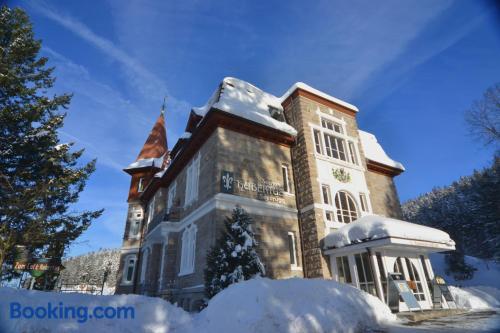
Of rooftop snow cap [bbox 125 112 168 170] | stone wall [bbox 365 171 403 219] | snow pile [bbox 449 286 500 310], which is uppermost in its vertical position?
rooftop snow cap [bbox 125 112 168 170]

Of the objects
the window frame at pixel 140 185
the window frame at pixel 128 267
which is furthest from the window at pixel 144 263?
the window frame at pixel 140 185

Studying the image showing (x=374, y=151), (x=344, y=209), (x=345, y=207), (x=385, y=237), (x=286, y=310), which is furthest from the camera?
(x=374, y=151)

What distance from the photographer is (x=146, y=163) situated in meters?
26.2

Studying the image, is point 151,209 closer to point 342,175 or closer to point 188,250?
point 188,250

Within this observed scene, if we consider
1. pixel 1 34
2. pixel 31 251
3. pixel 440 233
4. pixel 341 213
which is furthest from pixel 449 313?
pixel 1 34

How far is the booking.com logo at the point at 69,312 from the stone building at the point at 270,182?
5947 millimetres

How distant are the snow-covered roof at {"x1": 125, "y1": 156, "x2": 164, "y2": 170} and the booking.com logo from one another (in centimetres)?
2149

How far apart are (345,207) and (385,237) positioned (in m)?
4.63

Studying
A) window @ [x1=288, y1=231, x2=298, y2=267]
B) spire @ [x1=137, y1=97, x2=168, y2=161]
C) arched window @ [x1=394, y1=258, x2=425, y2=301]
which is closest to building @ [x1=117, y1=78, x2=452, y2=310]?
window @ [x1=288, y1=231, x2=298, y2=267]

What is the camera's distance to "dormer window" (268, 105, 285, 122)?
1628cm

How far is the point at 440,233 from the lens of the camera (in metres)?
12.0

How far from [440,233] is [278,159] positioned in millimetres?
8353

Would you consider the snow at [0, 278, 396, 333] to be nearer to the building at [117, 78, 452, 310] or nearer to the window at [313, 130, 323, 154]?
the building at [117, 78, 452, 310]

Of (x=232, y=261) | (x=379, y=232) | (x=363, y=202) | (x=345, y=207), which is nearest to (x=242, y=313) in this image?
(x=232, y=261)
